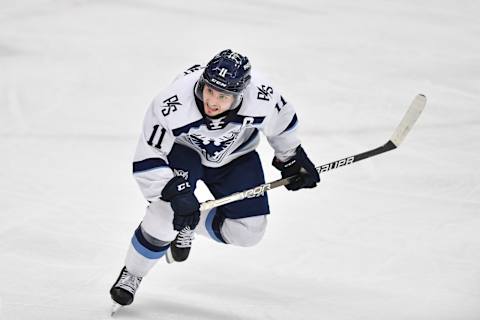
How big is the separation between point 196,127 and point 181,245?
70 cm

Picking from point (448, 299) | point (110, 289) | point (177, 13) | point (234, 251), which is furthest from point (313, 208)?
point (177, 13)

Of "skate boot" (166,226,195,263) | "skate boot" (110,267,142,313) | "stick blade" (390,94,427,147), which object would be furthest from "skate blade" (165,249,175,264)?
"stick blade" (390,94,427,147)

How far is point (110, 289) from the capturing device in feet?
12.6

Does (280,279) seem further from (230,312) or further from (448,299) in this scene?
(448,299)

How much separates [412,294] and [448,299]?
15cm

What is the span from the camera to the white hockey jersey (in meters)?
3.47

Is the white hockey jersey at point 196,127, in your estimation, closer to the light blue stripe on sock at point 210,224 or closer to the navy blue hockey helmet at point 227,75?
the navy blue hockey helmet at point 227,75

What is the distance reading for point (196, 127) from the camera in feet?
11.6

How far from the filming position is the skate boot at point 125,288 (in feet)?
12.2

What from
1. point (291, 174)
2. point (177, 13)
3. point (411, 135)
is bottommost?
point (177, 13)

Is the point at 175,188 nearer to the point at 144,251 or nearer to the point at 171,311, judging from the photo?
the point at 144,251

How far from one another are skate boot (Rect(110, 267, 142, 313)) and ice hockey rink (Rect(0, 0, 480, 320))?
84mm

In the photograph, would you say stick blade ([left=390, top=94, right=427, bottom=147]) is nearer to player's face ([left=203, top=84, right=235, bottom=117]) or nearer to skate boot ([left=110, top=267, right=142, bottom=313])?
player's face ([left=203, top=84, right=235, bottom=117])

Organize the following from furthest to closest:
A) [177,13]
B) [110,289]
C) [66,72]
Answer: [177,13], [66,72], [110,289]
